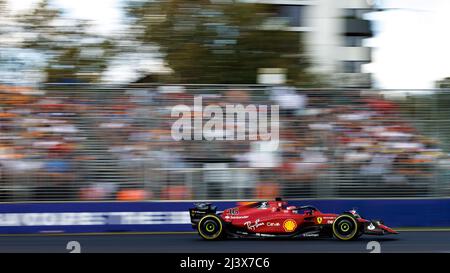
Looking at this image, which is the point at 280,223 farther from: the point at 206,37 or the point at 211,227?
the point at 206,37

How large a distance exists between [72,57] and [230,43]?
4.28m

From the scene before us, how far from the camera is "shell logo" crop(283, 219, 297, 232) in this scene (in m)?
8.96

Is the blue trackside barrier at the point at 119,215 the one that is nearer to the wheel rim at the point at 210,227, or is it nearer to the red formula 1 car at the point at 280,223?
the wheel rim at the point at 210,227

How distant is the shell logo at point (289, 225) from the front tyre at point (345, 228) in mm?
524

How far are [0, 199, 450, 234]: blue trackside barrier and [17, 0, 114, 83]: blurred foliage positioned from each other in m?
7.79

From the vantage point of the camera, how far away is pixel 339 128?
11438mm

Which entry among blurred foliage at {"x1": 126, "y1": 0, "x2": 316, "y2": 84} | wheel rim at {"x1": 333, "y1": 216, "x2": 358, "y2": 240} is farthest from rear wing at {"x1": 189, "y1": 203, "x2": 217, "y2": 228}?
blurred foliage at {"x1": 126, "y1": 0, "x2": 316, "y2": 84}

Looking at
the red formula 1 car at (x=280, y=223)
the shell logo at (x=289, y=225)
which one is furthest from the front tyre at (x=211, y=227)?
the shell logo at (x=289, y=225)

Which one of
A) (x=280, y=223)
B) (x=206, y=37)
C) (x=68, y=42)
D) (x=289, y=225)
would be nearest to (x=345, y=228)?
(x=289, y=225)

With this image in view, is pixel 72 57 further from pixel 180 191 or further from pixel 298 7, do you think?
pixel 298 7

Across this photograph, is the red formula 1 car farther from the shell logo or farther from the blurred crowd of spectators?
the blurred crowd of spectators

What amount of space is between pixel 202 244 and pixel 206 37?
10.4 m

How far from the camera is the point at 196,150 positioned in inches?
440
